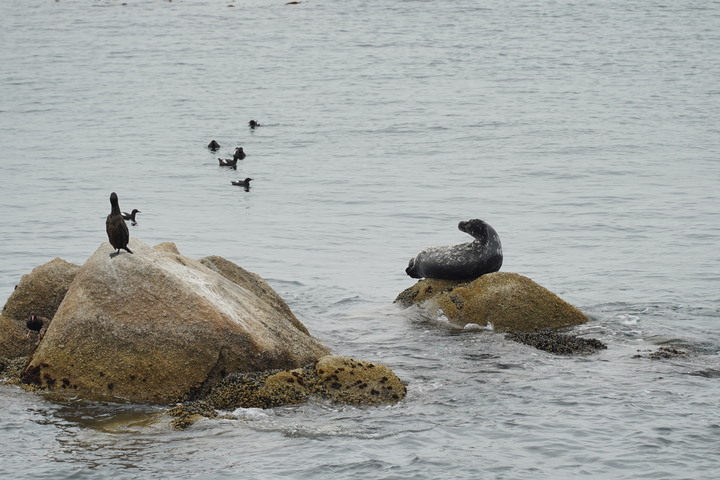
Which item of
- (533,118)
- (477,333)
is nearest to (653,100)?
(533,118)

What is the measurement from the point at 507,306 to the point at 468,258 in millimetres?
1307

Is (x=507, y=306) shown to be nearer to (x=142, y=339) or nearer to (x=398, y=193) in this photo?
(x=142, y=339)

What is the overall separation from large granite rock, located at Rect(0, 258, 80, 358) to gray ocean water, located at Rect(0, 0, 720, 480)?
1.42 metres

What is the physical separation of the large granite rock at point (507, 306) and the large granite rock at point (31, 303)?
17.6ft

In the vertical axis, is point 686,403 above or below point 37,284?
below

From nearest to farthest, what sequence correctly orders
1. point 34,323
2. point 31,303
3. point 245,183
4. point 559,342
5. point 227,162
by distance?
point 34,323 < point 31,303 < point 559,342 < point 245,183 < point 227,162

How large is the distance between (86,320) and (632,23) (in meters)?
54.1

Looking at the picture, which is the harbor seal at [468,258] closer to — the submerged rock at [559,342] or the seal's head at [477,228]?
the seal's head at [477,228]

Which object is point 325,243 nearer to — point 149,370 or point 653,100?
point 149,370

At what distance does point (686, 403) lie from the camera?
37.1 feet

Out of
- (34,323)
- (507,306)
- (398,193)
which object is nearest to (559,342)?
(507,306)

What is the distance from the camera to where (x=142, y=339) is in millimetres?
11461

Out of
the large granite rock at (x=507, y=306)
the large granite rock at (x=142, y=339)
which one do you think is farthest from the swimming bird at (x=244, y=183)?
the large granite rock at (x=142, y=339)

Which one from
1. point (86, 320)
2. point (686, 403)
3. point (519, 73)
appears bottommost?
point (686, 403)
